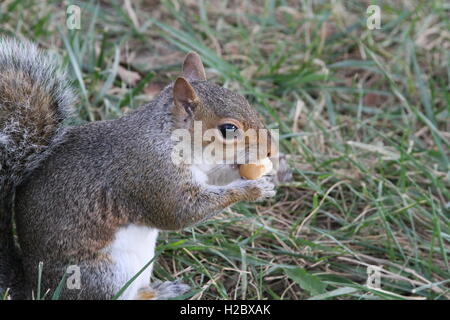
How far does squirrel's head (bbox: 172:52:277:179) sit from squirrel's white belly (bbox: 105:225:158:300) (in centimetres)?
31

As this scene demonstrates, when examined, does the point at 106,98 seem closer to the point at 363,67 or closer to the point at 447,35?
the point at 363,67

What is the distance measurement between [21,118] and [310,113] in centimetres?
140

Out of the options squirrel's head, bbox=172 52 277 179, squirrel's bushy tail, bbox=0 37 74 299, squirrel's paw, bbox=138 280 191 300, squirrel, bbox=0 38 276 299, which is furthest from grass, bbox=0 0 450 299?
squirrel's bushy tail, bbox=0 37 74 299

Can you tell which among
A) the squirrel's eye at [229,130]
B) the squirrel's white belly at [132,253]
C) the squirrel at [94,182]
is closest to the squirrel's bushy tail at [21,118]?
the squirrel at [94,182]

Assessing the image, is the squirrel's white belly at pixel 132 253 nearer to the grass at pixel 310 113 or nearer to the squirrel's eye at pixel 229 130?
the grass at pixel 310 113

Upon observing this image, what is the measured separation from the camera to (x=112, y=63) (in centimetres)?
321

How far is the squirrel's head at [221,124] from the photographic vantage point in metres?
2.08

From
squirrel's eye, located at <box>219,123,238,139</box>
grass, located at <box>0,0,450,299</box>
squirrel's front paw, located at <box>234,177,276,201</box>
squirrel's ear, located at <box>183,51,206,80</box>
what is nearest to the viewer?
squirrel's eye, located at <box>219,123,238,139</box>

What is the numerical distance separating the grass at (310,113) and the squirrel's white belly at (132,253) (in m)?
0.12

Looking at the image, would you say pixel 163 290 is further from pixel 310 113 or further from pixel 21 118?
pixel 310 113

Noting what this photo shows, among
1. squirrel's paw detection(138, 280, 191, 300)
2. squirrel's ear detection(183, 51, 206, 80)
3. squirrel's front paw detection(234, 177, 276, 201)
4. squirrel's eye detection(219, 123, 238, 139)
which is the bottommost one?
squirrel's paw detection(138, 280, 191, 300)

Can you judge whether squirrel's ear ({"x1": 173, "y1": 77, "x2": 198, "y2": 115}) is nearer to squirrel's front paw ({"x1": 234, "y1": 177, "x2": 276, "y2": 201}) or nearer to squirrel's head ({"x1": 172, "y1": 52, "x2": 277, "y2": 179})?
squirrel's head ({"x1": 172, "y1": 52, "x2": 277, "y2": 179})

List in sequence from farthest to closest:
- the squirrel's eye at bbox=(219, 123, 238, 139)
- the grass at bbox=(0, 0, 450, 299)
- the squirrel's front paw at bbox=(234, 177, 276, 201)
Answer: the grass at bbox=(0, 0, 450, 299)
the squirrel's front paw at bbox=(234, 177, 276, 201)
the squirrel's eye at bbox=(219, 123, 238, 139)

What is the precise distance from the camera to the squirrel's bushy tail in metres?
2.08
